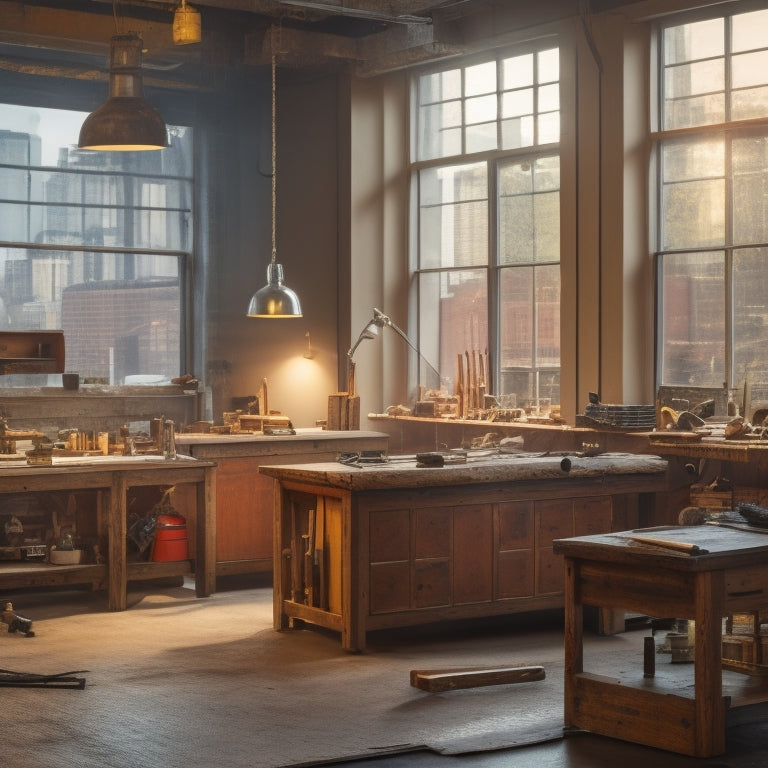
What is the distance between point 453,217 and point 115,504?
3712 mm

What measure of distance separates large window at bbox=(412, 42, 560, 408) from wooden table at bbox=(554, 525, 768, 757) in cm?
407

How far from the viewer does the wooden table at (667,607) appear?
182 inches

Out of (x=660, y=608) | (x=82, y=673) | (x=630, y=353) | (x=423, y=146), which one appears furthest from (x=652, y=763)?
(x=423, y=146)

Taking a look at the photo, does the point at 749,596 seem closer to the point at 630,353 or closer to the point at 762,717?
the point at 762,717

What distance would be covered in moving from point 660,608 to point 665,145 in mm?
4431

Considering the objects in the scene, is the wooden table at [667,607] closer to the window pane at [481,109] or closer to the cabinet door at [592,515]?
the cabinet door at [592,515]

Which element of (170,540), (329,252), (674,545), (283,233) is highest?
(283,233)

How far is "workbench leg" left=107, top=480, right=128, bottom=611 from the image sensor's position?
25.0 feet

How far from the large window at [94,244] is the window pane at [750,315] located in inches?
173

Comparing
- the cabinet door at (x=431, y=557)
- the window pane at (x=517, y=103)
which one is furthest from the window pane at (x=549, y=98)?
the cabinet door at (x=431, y=557)

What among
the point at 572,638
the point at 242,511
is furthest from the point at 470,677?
the point at 242,511

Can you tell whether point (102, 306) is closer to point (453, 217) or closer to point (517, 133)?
point (453, 217)

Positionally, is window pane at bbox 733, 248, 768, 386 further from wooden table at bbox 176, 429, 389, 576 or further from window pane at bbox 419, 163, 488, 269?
wooden table at bbox 176, 429, 389, 576

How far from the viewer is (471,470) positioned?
6.75 metres
